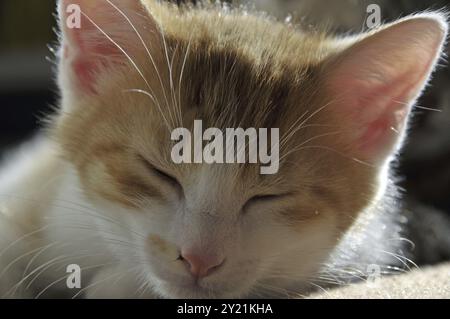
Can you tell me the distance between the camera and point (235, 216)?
970mm

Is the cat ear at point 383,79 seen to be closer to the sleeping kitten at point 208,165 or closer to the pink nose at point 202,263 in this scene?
the sleeping kitten at point 208,165

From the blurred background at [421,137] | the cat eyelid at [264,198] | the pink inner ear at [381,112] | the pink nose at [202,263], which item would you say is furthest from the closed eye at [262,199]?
the blurred background at [421,137]

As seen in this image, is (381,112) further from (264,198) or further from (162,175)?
(162,175)

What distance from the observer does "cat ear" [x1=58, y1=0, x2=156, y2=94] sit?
3.59 feet

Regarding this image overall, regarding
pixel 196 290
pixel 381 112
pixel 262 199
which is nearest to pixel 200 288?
pixel 196 290

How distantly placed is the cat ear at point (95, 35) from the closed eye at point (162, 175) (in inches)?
8.0

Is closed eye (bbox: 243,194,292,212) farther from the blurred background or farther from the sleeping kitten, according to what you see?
the blurred background

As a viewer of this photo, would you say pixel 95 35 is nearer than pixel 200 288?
No

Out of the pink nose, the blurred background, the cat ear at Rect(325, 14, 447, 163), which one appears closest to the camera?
the pink nose

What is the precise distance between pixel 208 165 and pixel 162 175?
79mm

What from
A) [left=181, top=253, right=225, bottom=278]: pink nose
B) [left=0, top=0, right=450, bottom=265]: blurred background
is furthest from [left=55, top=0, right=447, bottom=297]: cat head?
[left=0, top=0, right=450, bottom=265]: blurred background

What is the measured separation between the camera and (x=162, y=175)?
100cm

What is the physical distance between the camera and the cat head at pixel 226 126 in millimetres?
966

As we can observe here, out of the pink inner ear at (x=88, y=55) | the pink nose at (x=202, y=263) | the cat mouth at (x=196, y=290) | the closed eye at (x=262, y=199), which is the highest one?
the pink inner ear at (x=88, y=55)
